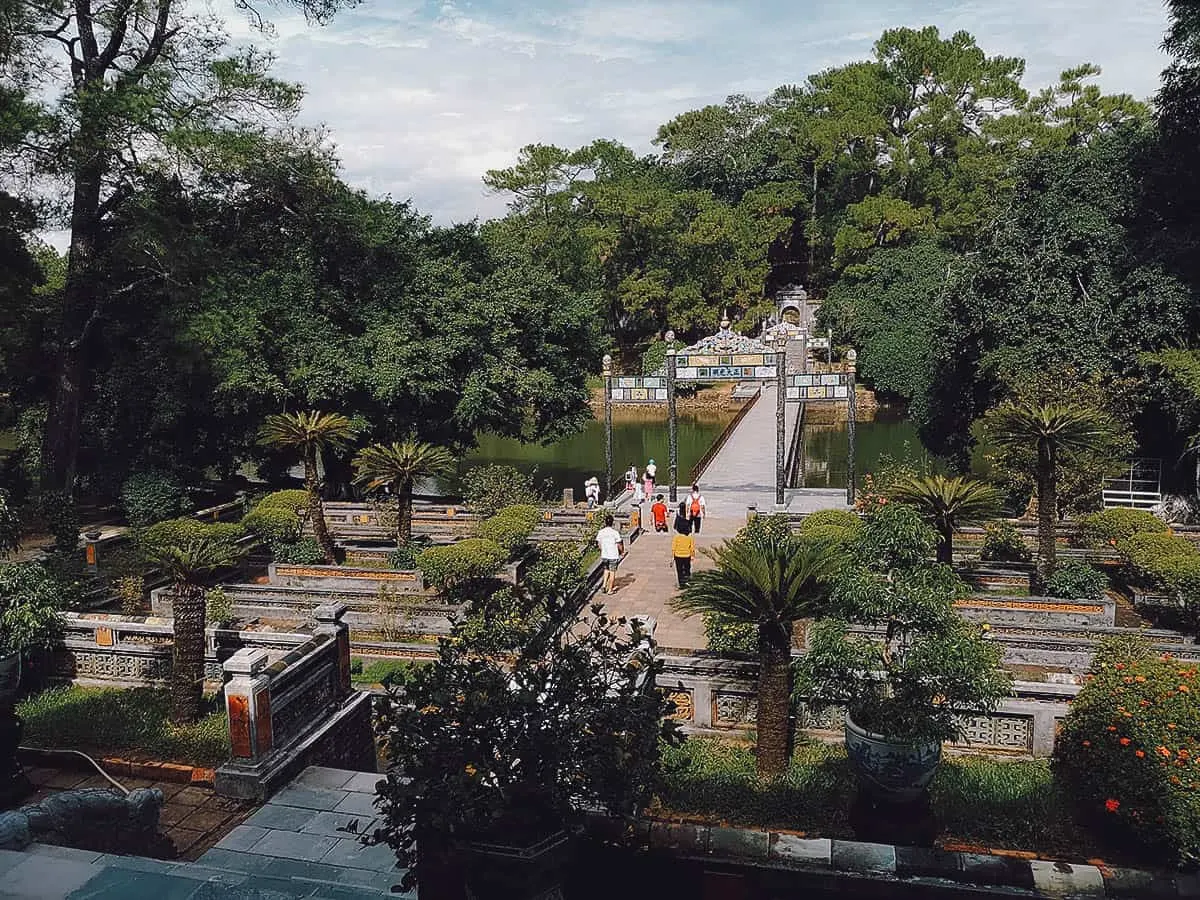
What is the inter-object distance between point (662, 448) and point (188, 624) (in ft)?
90.4

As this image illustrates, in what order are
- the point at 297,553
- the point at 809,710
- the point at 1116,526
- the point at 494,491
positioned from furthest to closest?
the point at 494,491 → the point at 297,553 → the point at 1116,526 → the point at 809,710

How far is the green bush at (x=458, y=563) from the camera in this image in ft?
40.9

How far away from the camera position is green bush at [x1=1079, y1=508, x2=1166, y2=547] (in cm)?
1321

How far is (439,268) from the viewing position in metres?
21.0

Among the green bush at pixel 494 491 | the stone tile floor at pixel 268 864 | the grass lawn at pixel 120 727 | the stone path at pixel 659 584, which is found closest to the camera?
the stone tile floor at pixel 268 864

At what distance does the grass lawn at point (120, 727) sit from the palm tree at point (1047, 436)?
10.5 metres

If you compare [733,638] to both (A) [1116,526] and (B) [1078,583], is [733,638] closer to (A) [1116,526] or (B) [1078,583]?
(B) [1078,583]

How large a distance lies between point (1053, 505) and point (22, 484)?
20.7m

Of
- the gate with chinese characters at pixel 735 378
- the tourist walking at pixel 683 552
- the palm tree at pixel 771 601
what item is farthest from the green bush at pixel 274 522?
the palm tree at pixel 771 601

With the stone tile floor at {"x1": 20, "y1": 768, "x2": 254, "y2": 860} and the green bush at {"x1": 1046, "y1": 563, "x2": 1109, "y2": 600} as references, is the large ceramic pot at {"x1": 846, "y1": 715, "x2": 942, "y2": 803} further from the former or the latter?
the green bush at {"x1": 1046, "y1": 563, "x2": 1109, "y2": 600}

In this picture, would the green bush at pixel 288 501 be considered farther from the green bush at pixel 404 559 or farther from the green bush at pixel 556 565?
the green bush at pixel 556 565

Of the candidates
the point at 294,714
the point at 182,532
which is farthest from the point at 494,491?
Result: the point at 294,714

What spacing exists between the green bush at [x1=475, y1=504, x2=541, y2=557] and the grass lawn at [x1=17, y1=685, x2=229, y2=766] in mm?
5658

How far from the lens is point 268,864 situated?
5.84 meters
